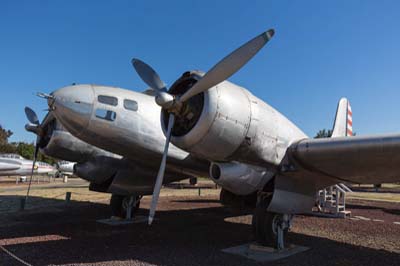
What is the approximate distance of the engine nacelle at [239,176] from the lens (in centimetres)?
685

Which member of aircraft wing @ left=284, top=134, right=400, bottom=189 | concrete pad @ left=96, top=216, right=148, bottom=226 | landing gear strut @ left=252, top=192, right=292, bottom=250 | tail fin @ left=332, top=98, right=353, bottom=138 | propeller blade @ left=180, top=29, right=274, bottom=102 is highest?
tail fin @ left=332, top=98, right=353, bottom=138

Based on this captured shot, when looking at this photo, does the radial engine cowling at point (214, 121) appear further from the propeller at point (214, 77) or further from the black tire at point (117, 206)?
the black tire at point (117, 206)

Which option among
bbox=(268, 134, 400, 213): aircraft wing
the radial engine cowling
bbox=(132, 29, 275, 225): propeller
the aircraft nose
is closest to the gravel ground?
bbox=(268, 134, 400, 213): aircraft wing

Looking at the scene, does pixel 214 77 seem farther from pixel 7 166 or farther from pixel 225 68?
pixel 7 166

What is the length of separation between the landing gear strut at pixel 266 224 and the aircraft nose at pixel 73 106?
4.72m

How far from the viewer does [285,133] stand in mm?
7480

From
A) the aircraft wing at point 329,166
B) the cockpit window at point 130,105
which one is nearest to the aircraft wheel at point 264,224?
the aircraft wing at point 329,166

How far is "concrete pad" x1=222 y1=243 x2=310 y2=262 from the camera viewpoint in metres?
7.10

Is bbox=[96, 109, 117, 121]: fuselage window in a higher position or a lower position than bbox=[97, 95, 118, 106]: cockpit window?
lower

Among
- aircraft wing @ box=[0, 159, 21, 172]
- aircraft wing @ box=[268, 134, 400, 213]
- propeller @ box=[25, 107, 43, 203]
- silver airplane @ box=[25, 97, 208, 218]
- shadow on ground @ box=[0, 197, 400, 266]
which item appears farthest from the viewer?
aircraft wing @ box=[0, 159, 21, 172]

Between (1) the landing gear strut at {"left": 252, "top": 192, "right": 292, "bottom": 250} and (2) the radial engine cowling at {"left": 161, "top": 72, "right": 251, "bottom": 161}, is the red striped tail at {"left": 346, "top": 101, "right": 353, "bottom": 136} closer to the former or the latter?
(1) the landing gear strut at {"left": 252, "top": 192, "right": 292, "bottom": 250}

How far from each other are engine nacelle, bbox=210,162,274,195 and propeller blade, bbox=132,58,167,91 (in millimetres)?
2163

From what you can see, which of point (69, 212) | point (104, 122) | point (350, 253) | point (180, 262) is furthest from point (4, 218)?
point (350, 253)

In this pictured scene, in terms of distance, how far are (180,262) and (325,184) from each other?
429 cm
